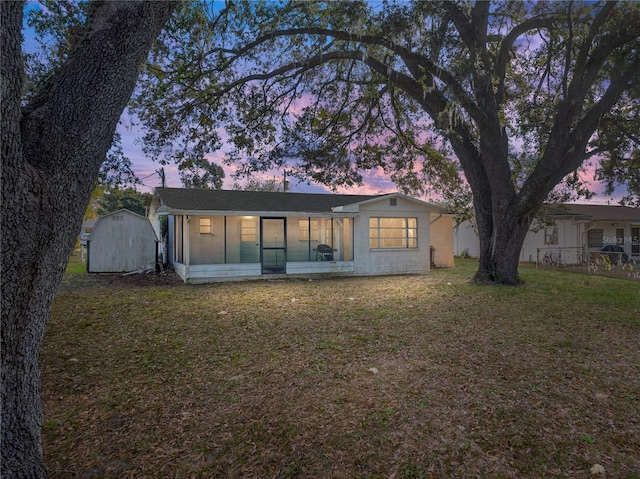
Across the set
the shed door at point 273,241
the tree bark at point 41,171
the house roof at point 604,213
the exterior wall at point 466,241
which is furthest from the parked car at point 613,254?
the tree bark at point 41,171

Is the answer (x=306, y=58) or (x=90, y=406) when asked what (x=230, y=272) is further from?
(x=90, y=406)

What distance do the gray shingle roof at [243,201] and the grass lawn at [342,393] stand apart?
6.60m

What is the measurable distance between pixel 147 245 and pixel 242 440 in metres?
13.9

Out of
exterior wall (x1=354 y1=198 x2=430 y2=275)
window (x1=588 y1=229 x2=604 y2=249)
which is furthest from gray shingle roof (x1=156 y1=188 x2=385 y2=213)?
window (x1=588 y1=229 x2=604 y2=249)

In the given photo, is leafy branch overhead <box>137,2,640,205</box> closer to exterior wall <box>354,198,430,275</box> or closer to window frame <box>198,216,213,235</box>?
exterior wall <box>354,198,430,275</box>

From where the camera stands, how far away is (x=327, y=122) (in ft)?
39.0

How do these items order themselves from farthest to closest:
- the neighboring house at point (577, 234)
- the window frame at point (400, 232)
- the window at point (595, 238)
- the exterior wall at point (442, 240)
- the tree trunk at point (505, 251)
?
the window at point (595, 238), the neighboring house at point (577, 234), the exterior wall at point (442, 240), the window frame at point (400, 232), the tree trunk at point (505, 251)

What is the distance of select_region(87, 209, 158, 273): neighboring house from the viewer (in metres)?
14.4

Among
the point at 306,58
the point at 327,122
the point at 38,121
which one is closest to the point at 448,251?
the point at 327,122

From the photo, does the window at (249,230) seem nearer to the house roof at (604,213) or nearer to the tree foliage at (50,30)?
the tree foliage at (50,30)

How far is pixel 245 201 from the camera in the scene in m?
15.3

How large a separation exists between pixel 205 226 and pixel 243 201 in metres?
1.96

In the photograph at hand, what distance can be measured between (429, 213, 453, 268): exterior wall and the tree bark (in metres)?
16.7

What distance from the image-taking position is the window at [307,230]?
1666 centimetres
